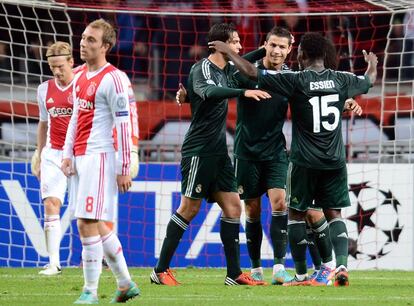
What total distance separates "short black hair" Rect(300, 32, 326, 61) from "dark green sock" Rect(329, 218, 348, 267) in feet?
4.59

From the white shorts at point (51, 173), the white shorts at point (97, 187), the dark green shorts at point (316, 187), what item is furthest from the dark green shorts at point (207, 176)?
the white shorts at point (51, 173)

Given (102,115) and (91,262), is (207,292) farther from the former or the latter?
(102,115)

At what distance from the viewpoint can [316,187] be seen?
388 inches

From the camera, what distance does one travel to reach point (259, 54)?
1046 centimetres

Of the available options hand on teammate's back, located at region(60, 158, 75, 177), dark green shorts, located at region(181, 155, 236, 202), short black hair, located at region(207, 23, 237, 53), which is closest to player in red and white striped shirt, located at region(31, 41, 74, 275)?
dark green shorts, located at region(181, 155, 236, 202)

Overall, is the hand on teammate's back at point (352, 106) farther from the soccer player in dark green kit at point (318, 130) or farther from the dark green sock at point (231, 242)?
the dark green sock at point (231, 242)

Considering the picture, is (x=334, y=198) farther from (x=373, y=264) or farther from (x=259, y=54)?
(x=373, y=264)

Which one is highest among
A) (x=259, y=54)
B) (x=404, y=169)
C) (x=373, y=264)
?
(x=259, y=54)

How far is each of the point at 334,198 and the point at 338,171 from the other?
230mm

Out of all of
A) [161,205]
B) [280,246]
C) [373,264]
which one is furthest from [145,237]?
[280,246]

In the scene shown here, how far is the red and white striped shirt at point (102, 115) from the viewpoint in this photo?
7.88 meters

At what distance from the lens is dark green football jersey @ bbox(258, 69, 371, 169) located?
9.64 m

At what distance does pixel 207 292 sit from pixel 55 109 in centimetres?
320

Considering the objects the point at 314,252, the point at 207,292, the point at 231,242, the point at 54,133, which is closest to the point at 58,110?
the point at 54,133
